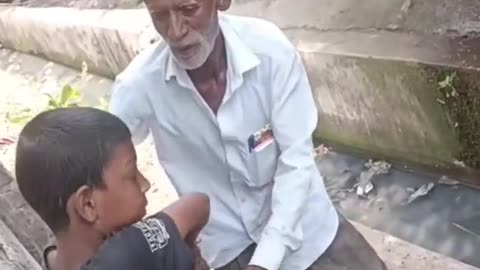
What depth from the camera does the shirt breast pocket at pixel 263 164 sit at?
2.44m

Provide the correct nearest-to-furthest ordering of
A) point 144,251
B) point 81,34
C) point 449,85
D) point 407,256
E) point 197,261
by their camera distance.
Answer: point 144,251 < point 197,261 < point 407,256 < point 449,85 < point 81,34

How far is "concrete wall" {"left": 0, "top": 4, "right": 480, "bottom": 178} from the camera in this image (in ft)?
13.3

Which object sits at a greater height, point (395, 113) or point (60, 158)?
point (60, 158)

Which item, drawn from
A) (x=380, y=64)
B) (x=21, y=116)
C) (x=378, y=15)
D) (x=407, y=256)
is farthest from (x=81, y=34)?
(x=407, y=256)

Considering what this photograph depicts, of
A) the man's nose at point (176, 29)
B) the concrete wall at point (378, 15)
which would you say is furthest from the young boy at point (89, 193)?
the concrete wall at point (378, 15)

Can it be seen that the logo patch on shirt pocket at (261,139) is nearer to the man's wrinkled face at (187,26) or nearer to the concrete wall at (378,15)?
the man's wrinkled face at (187,26)

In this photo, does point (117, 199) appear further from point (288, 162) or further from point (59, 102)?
point (59, 102)

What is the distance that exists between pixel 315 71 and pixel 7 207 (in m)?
2.16

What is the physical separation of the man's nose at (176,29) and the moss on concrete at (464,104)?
1.82 metres

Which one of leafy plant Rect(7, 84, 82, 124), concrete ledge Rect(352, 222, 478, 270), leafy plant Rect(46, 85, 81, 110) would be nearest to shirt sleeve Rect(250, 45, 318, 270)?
concrete ledge Rect(352, 222, 478, 270)

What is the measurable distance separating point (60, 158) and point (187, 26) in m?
0.57

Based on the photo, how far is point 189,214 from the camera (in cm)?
209

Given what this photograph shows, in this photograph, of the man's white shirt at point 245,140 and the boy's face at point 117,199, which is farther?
A: the man's white shirt at point 245,140

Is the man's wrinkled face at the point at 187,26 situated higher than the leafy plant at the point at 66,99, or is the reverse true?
the man's wrinkled face at the point at 187,26
